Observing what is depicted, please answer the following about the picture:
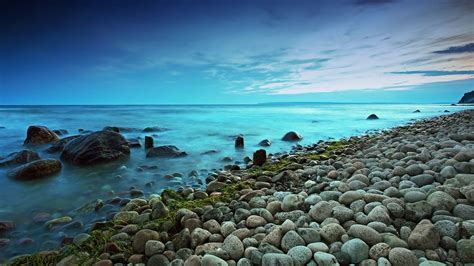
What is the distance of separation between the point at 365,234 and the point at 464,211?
32.0 inches

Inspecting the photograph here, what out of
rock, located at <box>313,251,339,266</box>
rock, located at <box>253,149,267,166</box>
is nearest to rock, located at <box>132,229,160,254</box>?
rock, located at <box>313,251,339,266</box>

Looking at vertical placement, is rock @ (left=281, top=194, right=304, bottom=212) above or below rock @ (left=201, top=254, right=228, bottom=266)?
above

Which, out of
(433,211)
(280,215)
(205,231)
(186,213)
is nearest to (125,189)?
(186,213)

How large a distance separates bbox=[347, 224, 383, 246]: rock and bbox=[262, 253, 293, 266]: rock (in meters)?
0.54

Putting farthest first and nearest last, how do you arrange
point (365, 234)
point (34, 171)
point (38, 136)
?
1. point (38, 136)
2. point (34, 171)
3. point (365, 234)

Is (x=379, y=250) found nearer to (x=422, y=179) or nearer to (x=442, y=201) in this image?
(x=442, y=201)

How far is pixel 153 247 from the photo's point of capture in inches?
83.5

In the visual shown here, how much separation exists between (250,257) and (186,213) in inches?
36.1

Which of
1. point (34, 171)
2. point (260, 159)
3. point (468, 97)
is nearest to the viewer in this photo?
point (34, 171)

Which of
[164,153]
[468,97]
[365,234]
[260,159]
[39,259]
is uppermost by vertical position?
[468,97]

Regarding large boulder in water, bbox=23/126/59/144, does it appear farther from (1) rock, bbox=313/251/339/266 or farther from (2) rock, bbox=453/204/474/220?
(2) rock, bbox=453/204/474/220

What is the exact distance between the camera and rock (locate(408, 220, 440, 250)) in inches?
69.6

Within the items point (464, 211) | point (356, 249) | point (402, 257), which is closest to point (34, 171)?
point (356, 249)

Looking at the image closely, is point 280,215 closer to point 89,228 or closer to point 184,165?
point 89,228
